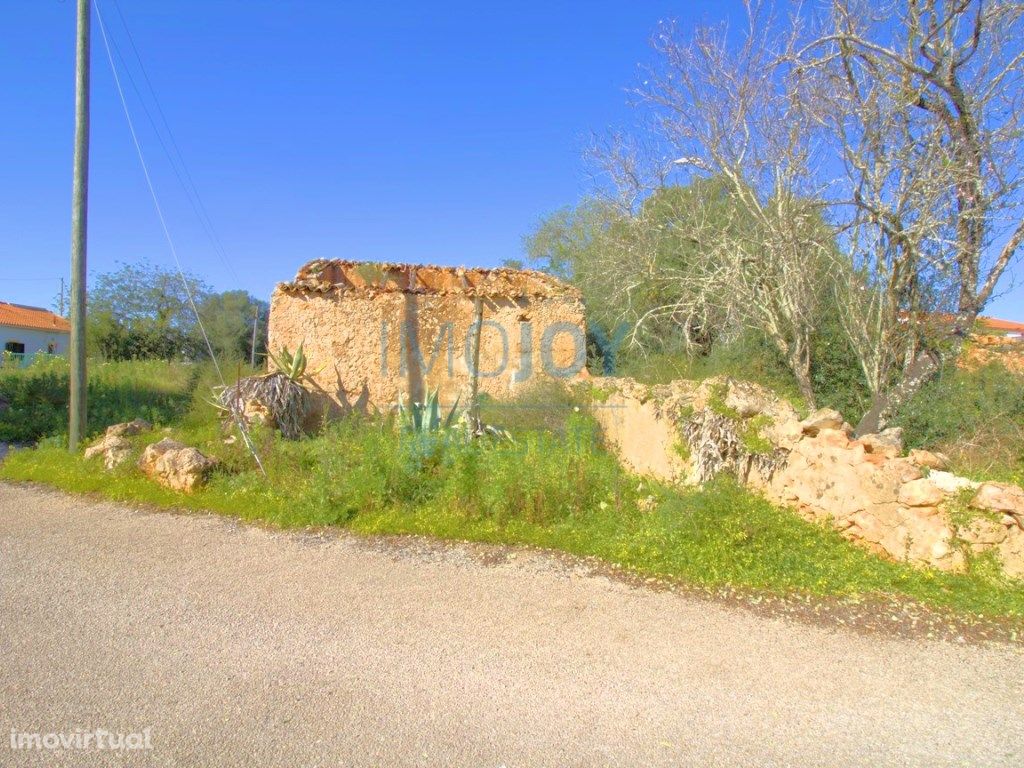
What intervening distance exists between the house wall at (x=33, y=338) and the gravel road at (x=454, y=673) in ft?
136

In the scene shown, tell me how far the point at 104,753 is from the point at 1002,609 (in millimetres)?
5340

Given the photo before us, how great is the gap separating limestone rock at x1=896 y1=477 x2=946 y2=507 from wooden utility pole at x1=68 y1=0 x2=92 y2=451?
971 cm

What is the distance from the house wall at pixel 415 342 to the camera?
9.80 meters

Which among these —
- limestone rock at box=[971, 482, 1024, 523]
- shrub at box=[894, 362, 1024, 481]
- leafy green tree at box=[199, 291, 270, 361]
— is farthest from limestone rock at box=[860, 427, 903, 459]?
leafy green tree at box=[199, 291, 270, 361]

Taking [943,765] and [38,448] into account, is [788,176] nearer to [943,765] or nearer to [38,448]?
[943,765]

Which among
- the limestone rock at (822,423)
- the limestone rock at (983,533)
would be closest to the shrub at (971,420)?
the limestone rock at (822,423)

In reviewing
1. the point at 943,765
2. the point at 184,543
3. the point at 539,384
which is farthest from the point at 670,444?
the point at 184,543

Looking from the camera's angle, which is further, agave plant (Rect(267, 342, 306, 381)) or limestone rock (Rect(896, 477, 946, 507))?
agave plant (Rect(267, 342, 306, 381))

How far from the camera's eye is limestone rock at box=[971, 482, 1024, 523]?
4844 mm

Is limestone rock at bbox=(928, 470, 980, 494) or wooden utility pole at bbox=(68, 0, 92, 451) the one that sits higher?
wooden utility pole at bbox=(68, 0, 92, 451)

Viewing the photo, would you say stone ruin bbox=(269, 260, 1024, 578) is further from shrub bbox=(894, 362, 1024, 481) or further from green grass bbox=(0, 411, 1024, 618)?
shrub bbox=(894, 362, 1024, 481)

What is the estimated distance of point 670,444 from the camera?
23.6 feet

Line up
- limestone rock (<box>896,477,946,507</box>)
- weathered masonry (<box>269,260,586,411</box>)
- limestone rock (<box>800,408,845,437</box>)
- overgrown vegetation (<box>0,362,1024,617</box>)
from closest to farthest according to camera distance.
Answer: overgrown vegetation (<box>0,362,1024,617</box>)
limestone rock (<box>896,477,946,507</box>)
limestone rock (<box>800,408,845,437</box>)
weathered masonry (<box>269,260,586,411</box>)

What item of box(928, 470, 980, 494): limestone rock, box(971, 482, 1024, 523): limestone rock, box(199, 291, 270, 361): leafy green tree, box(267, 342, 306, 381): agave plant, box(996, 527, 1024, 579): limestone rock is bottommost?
box(996, 527, 1024, 579): limestone rock
